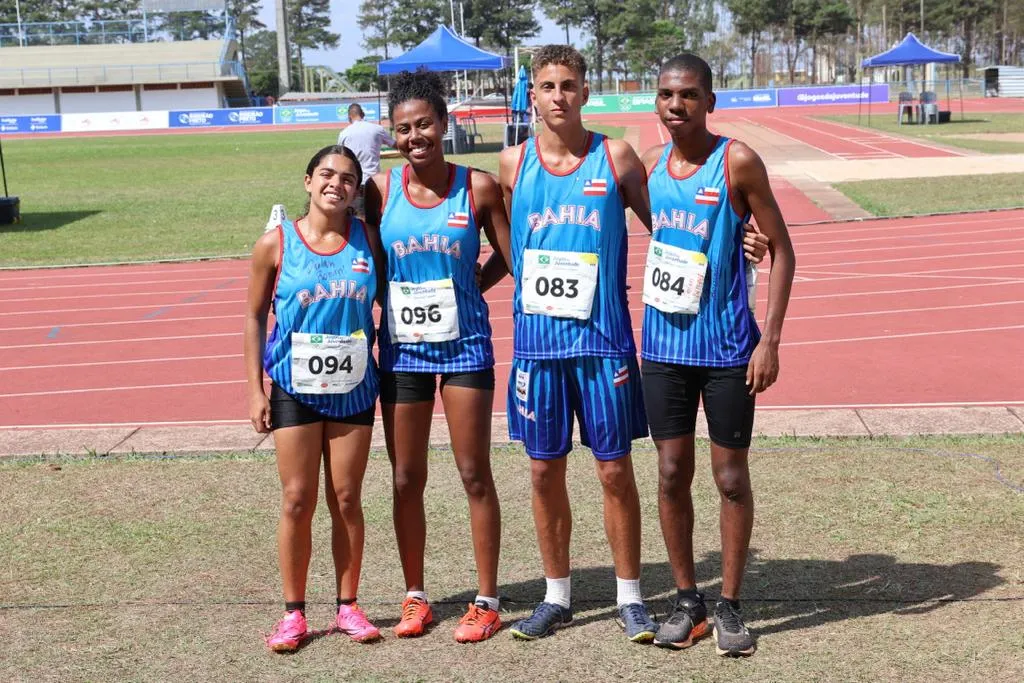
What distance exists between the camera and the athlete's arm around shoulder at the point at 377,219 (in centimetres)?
410

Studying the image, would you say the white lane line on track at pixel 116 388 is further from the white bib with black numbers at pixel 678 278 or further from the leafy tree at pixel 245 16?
the leafy tree at pixel 245 16

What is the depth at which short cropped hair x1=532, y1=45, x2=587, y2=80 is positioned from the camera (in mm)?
3908

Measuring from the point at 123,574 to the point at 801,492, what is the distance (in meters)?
2.88

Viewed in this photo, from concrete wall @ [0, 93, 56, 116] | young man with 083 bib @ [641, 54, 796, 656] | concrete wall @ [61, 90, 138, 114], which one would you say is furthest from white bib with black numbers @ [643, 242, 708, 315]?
concrete wall @ [0, 93, 56, 116]

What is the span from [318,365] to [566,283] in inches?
33.1

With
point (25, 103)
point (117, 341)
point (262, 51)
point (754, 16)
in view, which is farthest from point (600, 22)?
point (117, 341)

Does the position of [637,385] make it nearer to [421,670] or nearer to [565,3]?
[421,670]

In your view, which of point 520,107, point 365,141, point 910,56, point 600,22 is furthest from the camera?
point 600,22

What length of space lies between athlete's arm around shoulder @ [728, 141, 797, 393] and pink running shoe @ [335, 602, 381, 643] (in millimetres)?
1463

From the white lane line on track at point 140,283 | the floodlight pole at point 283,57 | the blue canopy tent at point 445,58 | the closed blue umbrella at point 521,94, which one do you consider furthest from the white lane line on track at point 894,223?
the floodlight pole at point 283,57

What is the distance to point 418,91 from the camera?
4.04 metres

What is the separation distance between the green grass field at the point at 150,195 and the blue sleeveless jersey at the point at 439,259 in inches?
463

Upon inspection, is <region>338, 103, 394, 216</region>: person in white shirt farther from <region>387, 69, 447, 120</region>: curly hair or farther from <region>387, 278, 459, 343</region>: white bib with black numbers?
<region>387, 278, 459, 343</region>: white bib with black numbers

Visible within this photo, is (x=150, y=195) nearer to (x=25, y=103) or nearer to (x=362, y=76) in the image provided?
(x=25, y=103)
